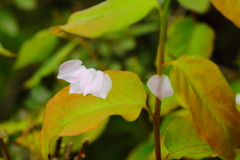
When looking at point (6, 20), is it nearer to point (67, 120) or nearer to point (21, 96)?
point (21, 96)

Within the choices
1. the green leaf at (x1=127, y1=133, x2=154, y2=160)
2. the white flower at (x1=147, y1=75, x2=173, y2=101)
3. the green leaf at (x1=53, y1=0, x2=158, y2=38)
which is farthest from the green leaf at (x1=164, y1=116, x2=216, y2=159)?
the green leaf at (x1=127, y1=133, x2=154, y2=160)

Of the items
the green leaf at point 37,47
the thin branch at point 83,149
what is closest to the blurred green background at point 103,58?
the green leaf at point 37,47

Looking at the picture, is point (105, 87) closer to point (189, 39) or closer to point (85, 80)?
point (85, 80)

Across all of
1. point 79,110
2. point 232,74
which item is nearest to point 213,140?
point 79,110

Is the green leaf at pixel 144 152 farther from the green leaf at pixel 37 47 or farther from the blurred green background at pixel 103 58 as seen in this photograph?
the green leaf at pixel 37 47

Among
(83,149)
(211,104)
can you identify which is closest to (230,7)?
(211,104)
